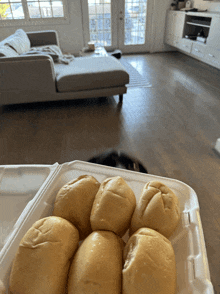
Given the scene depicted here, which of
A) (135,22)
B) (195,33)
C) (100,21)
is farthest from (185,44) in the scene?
(100,21)

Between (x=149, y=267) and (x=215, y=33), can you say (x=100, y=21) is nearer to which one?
(x=215, y=33)

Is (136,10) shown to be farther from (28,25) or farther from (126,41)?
(28,25)

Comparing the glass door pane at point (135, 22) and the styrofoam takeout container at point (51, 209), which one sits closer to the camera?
the styrofoam takeout container at point (51, 209)

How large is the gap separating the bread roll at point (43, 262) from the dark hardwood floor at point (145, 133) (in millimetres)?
858

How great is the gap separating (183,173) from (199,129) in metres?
0.75

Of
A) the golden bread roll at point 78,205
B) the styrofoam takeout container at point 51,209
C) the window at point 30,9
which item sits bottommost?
the styrofoam takeout container at point 51,209

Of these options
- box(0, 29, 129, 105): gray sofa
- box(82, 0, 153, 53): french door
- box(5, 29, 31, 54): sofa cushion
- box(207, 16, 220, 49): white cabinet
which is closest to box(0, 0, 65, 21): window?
box(82, 0, 153, 53): french door

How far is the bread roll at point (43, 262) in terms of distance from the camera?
31cm

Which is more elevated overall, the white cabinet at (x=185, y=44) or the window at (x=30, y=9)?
the window at (x=30, y=9)

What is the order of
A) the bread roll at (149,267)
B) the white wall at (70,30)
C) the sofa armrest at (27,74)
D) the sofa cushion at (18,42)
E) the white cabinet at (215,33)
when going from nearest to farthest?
the bread roll at (149,267), the sofa armrest at (27,74), the sofa cushion at (18,42), the white cabinet at (215,33), the white wall at (70,30)

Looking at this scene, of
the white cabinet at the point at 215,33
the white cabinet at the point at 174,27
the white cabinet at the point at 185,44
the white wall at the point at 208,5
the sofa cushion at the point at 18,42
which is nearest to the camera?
the sofa cushion at the point at 18,42

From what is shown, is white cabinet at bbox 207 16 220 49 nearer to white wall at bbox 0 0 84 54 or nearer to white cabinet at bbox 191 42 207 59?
white cabinet at bbox 191 42 207 59

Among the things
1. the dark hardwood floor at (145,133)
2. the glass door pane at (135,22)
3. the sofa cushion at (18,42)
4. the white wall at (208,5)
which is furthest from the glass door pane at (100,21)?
the dark hardwood floor at (145,133)

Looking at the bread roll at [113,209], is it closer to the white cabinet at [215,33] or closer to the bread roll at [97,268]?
the bread roll at [97,268]
